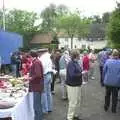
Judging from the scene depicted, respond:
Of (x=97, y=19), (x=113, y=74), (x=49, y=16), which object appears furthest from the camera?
(x=97, y=19)

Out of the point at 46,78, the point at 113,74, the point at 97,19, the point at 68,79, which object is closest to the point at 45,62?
the point at 46,78

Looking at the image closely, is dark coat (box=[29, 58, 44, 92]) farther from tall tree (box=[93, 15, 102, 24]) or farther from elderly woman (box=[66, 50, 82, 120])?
tall tree (box=[93, 15, 102, 24])

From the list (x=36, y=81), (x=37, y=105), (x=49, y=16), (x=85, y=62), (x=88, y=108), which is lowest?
(x=88, y=108)

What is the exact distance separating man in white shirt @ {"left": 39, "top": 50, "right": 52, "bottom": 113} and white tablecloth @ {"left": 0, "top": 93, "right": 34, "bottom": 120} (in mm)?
1249

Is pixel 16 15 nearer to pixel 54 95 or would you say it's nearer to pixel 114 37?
pixel 114 37

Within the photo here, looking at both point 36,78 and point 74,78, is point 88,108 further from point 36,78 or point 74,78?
point 36,78

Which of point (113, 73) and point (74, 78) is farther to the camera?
point (113, 73)

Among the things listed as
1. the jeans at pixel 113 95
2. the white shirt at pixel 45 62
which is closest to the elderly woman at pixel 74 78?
the white shirt at pixel 45 62

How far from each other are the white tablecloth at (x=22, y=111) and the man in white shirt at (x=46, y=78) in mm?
1249

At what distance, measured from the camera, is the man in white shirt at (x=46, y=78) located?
10820 millimetres

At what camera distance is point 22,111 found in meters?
8.24

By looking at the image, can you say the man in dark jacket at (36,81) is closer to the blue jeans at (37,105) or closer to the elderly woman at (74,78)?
the blue jeans at (37,105)

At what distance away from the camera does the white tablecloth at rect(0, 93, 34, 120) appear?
7.32 metres

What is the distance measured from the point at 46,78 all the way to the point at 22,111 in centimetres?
310
